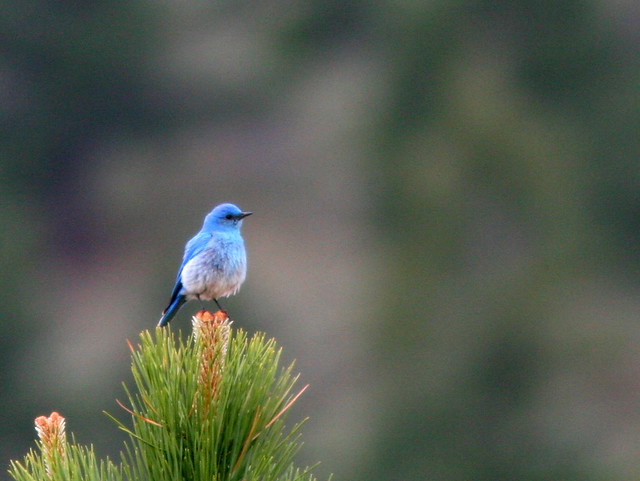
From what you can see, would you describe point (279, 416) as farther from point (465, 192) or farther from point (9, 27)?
point (9, 27)

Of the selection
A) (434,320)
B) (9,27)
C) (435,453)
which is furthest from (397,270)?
(9,27)

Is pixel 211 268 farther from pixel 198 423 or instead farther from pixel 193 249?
pixel 198 423

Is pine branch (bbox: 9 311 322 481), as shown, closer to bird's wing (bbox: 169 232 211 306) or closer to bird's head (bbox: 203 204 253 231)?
bird's wing (bbox: 169 232 211 306)

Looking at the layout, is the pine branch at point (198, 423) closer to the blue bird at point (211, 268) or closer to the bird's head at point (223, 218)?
the blue bird at point (211, 268)

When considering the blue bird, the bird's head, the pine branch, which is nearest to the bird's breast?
the blue bird

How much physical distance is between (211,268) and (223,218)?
364 mm

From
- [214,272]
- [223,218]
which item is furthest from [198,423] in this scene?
[223,218]

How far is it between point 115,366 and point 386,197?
6700 mm

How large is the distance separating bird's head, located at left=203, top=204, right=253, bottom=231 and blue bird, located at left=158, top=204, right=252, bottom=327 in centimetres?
4

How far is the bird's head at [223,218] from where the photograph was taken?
462 centimetres

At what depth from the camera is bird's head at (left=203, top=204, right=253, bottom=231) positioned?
4617mm

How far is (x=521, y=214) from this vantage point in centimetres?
2381

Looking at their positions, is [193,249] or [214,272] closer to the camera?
[214,272]

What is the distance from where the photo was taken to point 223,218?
4.64m
